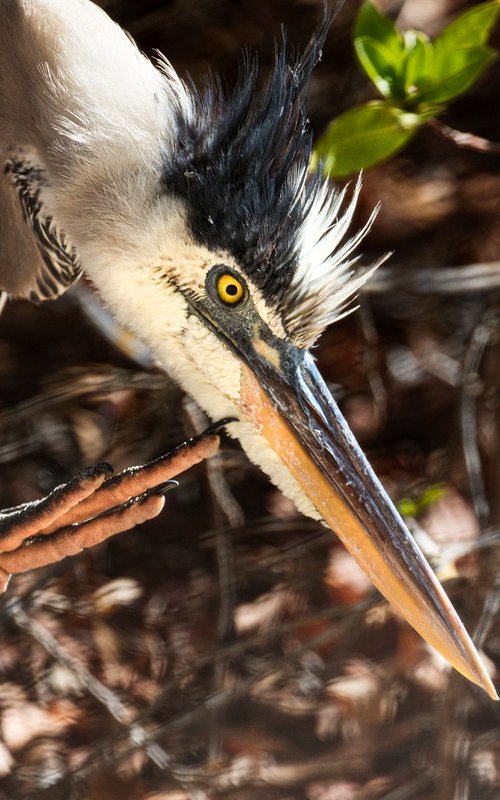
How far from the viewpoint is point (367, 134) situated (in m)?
1.24

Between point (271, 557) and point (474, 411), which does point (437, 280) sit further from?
point (271, 557)

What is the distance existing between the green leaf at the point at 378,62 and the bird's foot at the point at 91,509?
23.9 inches

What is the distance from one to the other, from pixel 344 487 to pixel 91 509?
281 mm

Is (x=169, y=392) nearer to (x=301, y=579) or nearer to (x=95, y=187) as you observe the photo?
(x=301, y=579)

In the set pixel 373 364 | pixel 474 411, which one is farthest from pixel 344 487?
pixel 373 364

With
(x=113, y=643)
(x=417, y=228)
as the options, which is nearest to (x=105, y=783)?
(x=113, y=643)

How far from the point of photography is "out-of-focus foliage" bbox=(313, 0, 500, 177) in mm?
1214

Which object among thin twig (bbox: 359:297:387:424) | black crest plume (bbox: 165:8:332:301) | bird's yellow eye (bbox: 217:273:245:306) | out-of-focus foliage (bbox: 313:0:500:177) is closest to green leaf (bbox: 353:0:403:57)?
out-of-focus foliage (bbox: 313:0:500:177)

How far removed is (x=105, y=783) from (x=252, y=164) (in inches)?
53.1

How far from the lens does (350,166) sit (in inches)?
49.8

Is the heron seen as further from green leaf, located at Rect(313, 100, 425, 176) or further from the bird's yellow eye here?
green leaf, located at Rect(313, 100, 425, 176)

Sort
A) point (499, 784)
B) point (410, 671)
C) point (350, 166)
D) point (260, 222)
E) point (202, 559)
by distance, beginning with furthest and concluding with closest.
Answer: point (202, 559)
point (410, 671)
point (499, 784)
point (350, 166)
point (260, 222)

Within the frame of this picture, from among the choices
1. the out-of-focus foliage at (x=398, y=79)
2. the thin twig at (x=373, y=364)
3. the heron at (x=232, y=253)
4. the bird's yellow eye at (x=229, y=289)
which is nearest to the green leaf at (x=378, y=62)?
the out-of-focus foliage at (x=398, y=79)

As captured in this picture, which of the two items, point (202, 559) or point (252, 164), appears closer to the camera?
point (252, 164)
